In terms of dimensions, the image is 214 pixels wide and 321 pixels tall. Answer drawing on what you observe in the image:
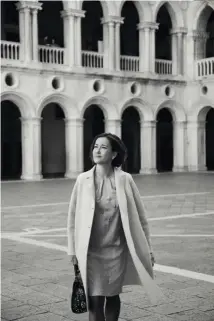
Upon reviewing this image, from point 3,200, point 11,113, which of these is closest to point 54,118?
point 11,113

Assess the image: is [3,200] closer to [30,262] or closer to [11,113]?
[30,262]

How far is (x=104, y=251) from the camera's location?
4191mm

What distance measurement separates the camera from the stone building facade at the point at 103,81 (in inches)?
941

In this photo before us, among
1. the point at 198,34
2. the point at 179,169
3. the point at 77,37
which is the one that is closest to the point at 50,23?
the point at 77,37

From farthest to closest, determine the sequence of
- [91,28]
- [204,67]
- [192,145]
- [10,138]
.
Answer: [91,28] → [10,138] → [192,145] → [204,67]

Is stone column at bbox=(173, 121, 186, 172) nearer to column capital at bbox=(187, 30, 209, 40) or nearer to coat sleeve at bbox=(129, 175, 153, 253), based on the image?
column capital at bbox=(187, 30, 209, 40)

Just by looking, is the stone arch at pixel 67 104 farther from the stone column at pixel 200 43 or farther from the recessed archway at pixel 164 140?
the recessed archway at pixel 164 140

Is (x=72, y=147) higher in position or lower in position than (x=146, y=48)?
lower

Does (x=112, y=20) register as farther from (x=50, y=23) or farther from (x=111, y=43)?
(x=50, y=23)

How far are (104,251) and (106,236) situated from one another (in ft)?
0.35

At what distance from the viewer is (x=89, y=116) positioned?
102ft

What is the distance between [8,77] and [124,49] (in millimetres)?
9174

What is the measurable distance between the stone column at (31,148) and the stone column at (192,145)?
843cm

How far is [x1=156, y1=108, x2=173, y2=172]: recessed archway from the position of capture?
32406 millimetres
